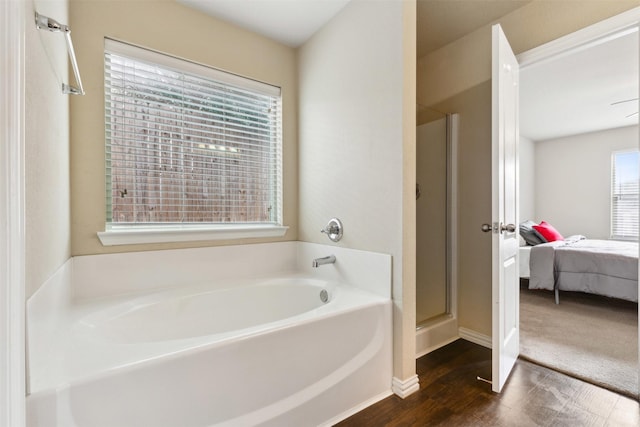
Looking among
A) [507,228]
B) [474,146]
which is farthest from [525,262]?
[507,228]

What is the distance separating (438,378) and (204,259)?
1.64 m

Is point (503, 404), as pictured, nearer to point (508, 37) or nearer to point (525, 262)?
point (508, 37)

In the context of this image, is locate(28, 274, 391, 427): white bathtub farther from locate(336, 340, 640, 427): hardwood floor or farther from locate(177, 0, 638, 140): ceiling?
locate(177, 0, 638, 140): ceiling

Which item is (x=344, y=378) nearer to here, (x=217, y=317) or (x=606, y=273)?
(x=217, y=317)

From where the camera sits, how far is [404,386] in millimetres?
1563

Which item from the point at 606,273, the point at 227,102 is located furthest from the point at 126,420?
the point at 606,273

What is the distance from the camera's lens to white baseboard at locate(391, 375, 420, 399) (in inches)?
61.4

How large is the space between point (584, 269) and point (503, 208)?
92.6 inches

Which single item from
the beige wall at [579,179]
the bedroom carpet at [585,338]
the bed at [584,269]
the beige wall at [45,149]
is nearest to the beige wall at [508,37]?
the bedroom carpet at [585,338]

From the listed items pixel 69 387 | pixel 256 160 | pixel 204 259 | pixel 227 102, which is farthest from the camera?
pixel 256 160

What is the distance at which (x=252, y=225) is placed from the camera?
7.38ft

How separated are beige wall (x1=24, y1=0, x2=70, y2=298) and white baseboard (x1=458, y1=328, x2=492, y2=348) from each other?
99.6 inches

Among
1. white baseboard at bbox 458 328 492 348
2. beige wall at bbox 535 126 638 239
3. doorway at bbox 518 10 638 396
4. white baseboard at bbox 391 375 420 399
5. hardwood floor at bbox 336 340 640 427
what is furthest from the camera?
beige wall at bbox 535 126 638 239

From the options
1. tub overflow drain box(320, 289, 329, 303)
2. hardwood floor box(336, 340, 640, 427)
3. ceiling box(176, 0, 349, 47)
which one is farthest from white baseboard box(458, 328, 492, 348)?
ceiling box(176, 0, 349, 47)
